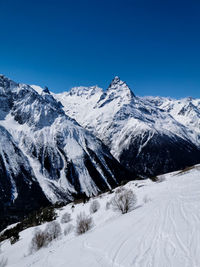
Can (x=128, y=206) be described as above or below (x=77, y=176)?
below

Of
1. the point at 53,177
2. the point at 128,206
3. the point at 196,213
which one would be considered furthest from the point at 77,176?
the point at 196,213

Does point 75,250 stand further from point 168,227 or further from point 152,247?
point 168,227

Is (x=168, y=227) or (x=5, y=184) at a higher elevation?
(x=5, y=184)

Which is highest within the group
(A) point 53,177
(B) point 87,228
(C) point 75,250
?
(A) point 53,177

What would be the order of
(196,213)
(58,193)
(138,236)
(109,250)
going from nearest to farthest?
(109,250) < (138,236) < (196,213) < (58,193)

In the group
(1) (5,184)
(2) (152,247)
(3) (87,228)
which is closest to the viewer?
(2) (152,247)

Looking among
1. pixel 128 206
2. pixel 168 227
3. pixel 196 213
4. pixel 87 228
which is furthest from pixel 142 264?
pixel 128 206

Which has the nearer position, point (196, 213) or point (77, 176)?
point (196, 213)

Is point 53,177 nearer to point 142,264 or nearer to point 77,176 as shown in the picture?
point 77,176

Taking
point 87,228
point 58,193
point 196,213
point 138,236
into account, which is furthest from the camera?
point 58,193
